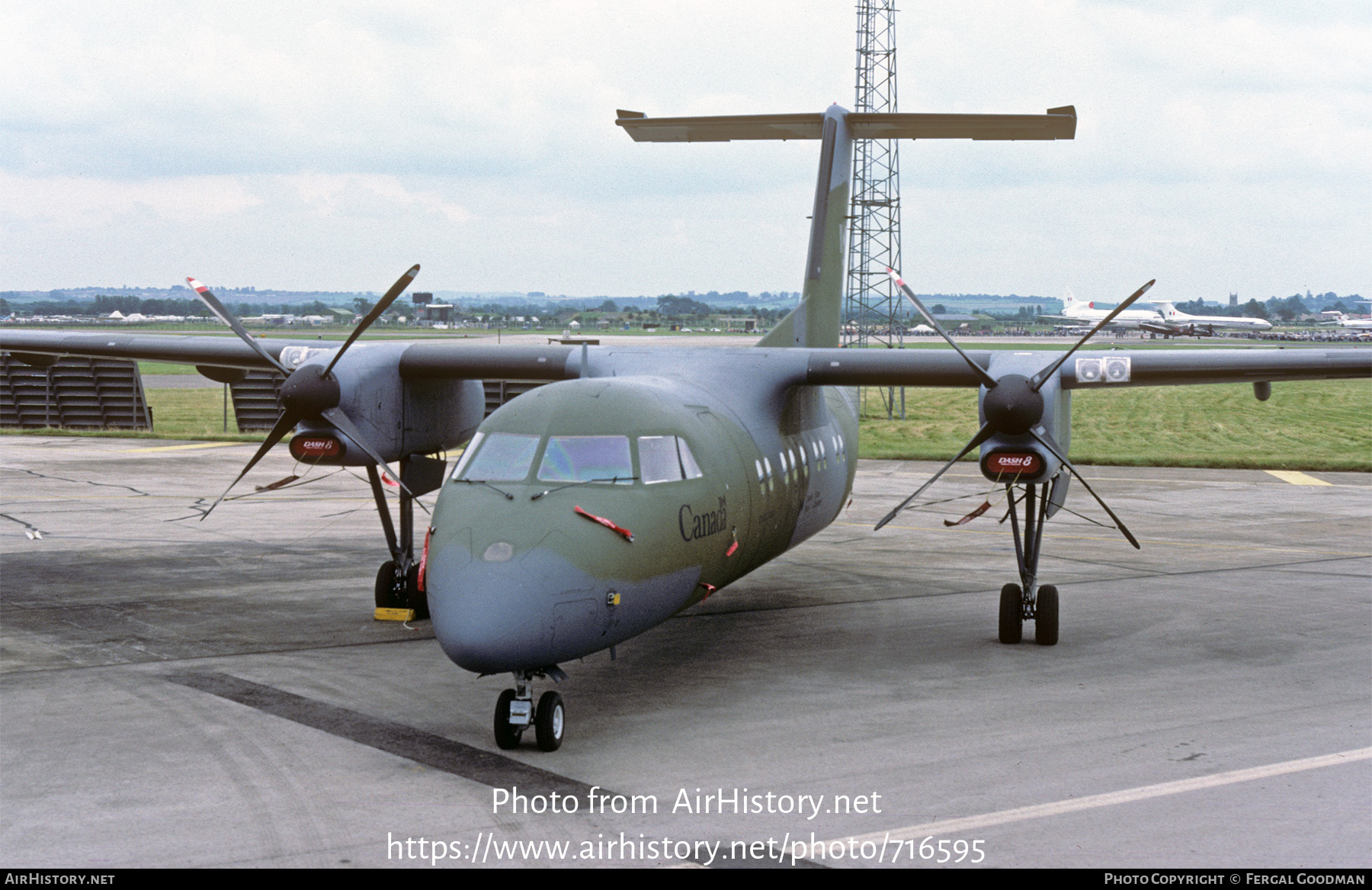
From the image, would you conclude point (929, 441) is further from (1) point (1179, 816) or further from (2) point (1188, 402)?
(1) point (1179, 816)

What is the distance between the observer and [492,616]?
10039mm

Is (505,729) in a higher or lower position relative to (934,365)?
lower

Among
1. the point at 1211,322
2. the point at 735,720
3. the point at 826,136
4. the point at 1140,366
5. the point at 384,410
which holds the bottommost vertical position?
the point at 735,720

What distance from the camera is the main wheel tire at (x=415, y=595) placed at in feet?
55.2

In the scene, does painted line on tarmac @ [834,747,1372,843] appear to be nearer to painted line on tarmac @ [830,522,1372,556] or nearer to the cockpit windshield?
the cockpit windshield

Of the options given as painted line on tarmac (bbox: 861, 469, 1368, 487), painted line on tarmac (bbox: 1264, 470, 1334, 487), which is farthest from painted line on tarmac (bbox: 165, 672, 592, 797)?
painted line on tarmac (bbox: 1264, 470, 1334, 487)

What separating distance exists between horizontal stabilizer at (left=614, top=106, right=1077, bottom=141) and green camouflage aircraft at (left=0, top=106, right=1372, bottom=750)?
0.05m

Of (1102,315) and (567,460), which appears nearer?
(567,460)

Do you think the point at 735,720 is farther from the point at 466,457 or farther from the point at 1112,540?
the point at 1112,540

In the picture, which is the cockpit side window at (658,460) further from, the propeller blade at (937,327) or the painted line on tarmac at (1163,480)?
the painted line on tarmac at (1163,480)

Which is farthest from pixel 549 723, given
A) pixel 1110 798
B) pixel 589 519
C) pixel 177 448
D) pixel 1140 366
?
pixel 177 448

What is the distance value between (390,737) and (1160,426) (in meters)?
45.1

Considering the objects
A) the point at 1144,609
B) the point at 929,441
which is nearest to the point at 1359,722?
the point at 1144,609

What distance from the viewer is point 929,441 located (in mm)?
42969
